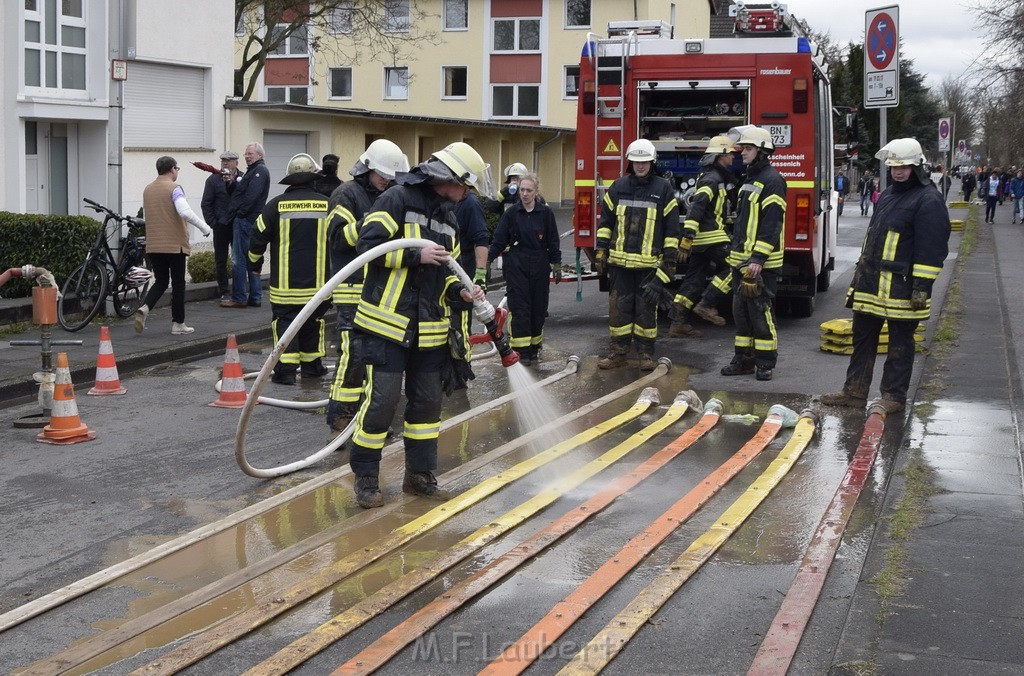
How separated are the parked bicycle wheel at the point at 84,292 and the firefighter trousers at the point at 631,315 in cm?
538

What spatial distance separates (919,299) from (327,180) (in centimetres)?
488

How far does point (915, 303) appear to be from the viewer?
8.87 meters

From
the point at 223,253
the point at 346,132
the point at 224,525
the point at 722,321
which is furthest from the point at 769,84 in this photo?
the point at 346,132

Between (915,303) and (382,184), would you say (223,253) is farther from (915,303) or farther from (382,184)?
(915,303)

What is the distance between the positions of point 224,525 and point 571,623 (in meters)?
2.12

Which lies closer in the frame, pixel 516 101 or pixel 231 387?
pixel 231 387

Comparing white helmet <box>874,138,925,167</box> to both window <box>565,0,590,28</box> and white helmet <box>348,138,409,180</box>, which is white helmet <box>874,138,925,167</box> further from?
window <box>565,0,590,28</box>

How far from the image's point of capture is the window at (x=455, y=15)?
46125 millimetres

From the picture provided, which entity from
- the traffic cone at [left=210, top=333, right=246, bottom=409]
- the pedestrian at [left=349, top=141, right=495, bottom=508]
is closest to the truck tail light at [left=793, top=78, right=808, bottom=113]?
the traffic cone at [left=210, top=333, right=246, bottom=409]

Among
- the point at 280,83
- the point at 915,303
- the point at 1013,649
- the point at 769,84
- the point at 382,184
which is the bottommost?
the point at 1013,649

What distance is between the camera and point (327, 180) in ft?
35.1

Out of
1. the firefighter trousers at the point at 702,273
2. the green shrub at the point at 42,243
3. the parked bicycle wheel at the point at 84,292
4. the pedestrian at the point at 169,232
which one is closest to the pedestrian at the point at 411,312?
the pedestrian at the point at 169,232

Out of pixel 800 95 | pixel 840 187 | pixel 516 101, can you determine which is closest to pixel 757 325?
pixel 800 95

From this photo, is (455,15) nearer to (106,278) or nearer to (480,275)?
(106,278)
